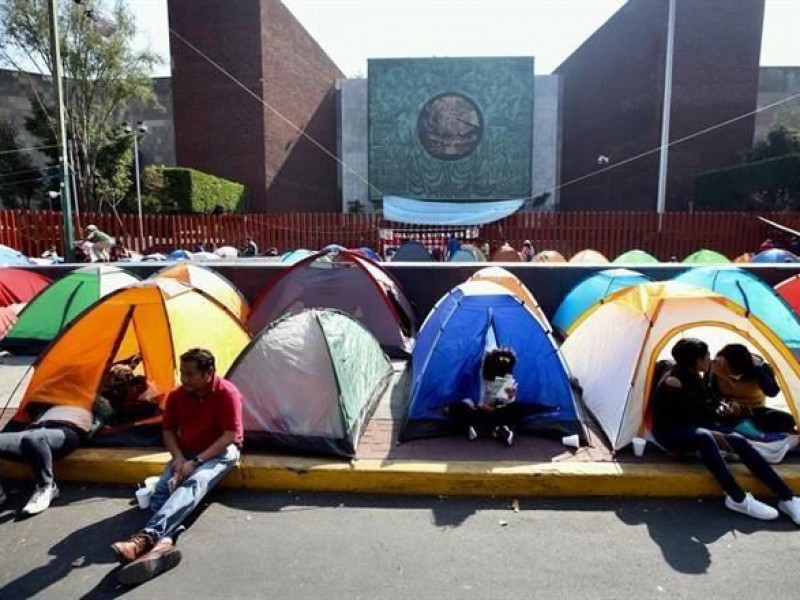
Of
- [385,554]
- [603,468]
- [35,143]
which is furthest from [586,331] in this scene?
[35,143]

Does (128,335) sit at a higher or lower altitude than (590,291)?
lower

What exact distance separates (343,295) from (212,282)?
2219mm

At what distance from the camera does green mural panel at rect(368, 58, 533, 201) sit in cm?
3116

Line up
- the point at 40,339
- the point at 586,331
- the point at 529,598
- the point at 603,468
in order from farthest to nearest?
Answer: 1. the point at 40,339
2. the point at 586,331
3. the point at 603,468
4. the point at 529,598

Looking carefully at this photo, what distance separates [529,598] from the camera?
304 centimetres

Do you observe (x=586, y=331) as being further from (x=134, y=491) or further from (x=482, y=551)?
(x=134, y=491)

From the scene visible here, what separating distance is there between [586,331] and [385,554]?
145 inches

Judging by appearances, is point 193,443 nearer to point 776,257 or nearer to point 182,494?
point 182,494

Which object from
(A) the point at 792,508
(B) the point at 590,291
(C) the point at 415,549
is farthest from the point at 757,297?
(C) the point at 415,549

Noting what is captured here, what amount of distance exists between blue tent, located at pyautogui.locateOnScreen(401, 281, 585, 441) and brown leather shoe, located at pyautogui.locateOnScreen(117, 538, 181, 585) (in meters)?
2.18

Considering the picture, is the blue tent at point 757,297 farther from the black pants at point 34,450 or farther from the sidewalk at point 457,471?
the black pants at point 34,450

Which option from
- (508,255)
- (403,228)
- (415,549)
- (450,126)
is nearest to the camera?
(415,549)

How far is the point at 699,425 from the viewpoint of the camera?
4.29 m

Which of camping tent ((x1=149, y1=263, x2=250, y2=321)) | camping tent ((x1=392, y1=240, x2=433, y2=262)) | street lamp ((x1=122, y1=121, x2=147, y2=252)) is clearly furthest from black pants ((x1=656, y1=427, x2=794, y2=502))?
street lamp ((x1=122, y1=121, x2=147, y2=252))
